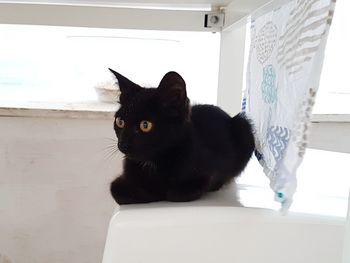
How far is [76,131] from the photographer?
1086 millimetres

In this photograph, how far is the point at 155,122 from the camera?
55 centimetres

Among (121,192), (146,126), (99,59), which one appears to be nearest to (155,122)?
(146,126)

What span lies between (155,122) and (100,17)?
616 mm

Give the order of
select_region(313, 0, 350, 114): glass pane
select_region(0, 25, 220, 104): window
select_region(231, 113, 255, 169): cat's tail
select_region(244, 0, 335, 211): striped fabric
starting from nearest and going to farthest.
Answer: select_region(244, 0, 335, 211): striped fabric
select_region(231, 113, 255, 169): cat's tail
select_region(313, 0, 350, 114): glass pane
select_region(0, 25, 220, 104): window

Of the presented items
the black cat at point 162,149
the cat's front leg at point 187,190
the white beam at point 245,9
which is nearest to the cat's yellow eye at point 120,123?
the black cat at point 162,149

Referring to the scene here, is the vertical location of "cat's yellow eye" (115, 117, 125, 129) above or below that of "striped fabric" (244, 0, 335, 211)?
below

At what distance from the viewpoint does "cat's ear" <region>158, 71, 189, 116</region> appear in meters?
0.54

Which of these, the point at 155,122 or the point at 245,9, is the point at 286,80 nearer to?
the point at 155,122

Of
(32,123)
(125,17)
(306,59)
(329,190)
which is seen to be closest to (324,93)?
(329,190)

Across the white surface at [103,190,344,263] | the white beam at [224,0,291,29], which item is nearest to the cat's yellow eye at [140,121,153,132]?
the white surface at [103,190,344,263]

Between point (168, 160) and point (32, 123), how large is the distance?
0.66m

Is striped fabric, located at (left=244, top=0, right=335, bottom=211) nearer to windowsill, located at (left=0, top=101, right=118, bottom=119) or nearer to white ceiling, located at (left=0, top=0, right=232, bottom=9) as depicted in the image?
white ceiling, located at (left=0, top=0, right=232, bottom=9)

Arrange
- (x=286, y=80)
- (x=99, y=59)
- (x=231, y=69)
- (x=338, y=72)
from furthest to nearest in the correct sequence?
(x=99, y=59)
(x=231, y=69)
(x=338, y=72)
(x=286, y=80)

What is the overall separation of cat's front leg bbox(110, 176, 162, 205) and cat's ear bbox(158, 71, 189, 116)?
0.41 feet
